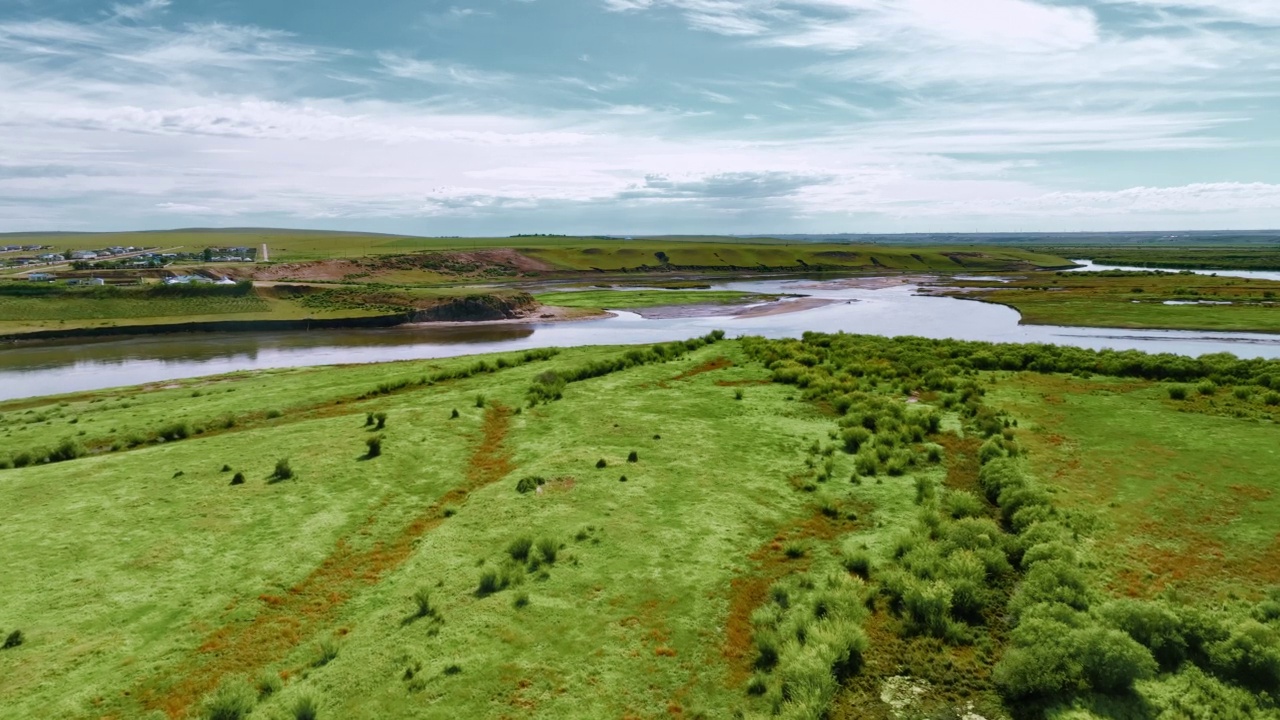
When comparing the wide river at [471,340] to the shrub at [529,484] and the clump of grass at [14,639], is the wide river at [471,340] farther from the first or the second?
the clump of grass at [14,639]

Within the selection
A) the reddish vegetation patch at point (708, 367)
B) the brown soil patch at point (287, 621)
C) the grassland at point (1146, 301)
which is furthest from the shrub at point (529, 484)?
the grassland at point (1146, 301)

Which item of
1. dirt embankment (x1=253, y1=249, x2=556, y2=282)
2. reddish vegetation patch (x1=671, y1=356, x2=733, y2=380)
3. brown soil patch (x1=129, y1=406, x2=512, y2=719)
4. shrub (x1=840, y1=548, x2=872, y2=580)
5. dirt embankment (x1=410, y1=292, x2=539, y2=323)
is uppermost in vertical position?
dirt embankment (x1=253, y1=249, x2=556, y2=282)

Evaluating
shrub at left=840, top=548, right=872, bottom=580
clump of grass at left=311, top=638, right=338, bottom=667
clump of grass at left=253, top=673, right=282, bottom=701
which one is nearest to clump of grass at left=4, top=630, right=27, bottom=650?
clump of grass at left=253, top=673, right=282, bottom=701

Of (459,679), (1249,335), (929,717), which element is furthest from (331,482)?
(1249,335)

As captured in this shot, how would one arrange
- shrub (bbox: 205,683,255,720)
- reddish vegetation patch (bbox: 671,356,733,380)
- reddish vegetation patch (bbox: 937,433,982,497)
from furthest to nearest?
reddish vegetation patch (bbox: 671,356,733,380), reddish vegetation patch (bbox: 937,433,982,497), shrub (bbox: 205,683,255,720)

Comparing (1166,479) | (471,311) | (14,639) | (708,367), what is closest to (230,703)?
(14,639)

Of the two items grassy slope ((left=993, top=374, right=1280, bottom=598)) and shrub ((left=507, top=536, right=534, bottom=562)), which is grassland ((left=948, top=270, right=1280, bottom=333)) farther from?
shrub ((left=507, top=536, right=534, bottom=562))

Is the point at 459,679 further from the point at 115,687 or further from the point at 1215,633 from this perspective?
the point at 1215,633
